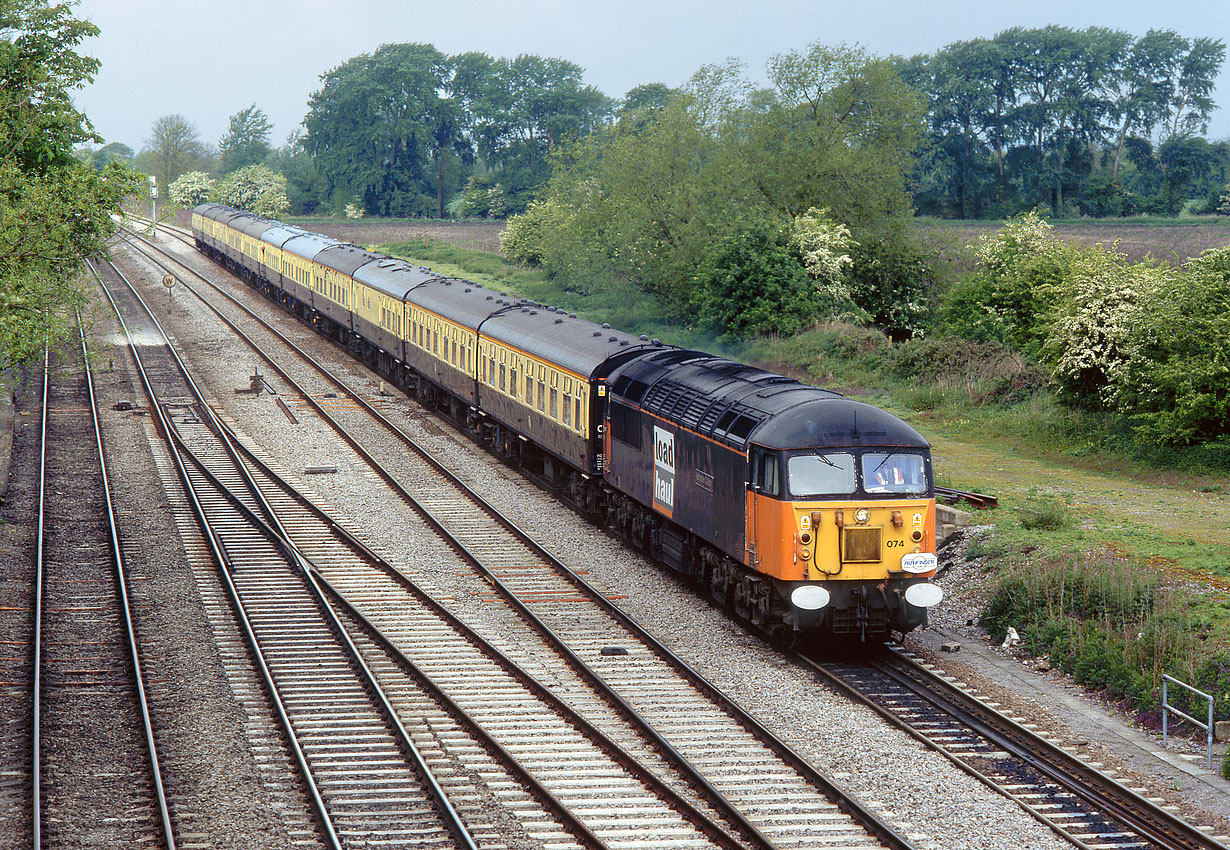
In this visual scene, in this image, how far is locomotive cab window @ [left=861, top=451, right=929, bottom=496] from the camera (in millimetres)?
17172

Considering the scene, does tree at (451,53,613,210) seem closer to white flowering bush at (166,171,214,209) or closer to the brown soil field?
the brown soil field

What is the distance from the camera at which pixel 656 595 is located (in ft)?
68.5

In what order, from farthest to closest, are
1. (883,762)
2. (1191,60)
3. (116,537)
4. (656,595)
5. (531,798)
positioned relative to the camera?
(1191,60)
(116,537)
(656,595)
(883,762)
(531,798)

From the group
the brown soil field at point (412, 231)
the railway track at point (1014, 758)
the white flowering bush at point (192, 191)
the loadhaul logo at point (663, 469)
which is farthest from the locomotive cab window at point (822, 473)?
the white flowering bush at point (192, 191)

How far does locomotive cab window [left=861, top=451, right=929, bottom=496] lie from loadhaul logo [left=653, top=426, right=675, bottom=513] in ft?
14.1

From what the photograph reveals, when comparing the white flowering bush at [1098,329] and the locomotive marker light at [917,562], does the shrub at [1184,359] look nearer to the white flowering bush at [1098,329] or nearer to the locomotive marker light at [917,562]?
the white flowering bush at [1098,329]

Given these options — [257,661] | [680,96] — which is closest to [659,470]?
[257,661]

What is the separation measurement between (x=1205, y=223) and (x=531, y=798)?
239 ft

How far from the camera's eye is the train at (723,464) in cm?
1703

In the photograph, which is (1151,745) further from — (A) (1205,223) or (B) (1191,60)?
(B) (1191,60)

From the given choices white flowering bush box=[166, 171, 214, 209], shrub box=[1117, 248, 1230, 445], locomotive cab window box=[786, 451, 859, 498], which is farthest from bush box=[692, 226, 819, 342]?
white flowering bush box=[166, 171, 214, 209]

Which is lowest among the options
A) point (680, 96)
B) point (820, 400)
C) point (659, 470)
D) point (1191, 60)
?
point (659, 470)

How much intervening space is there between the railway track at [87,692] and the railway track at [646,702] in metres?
3.65

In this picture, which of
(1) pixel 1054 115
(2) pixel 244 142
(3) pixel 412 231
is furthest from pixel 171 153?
(1) pixel 1054 115
